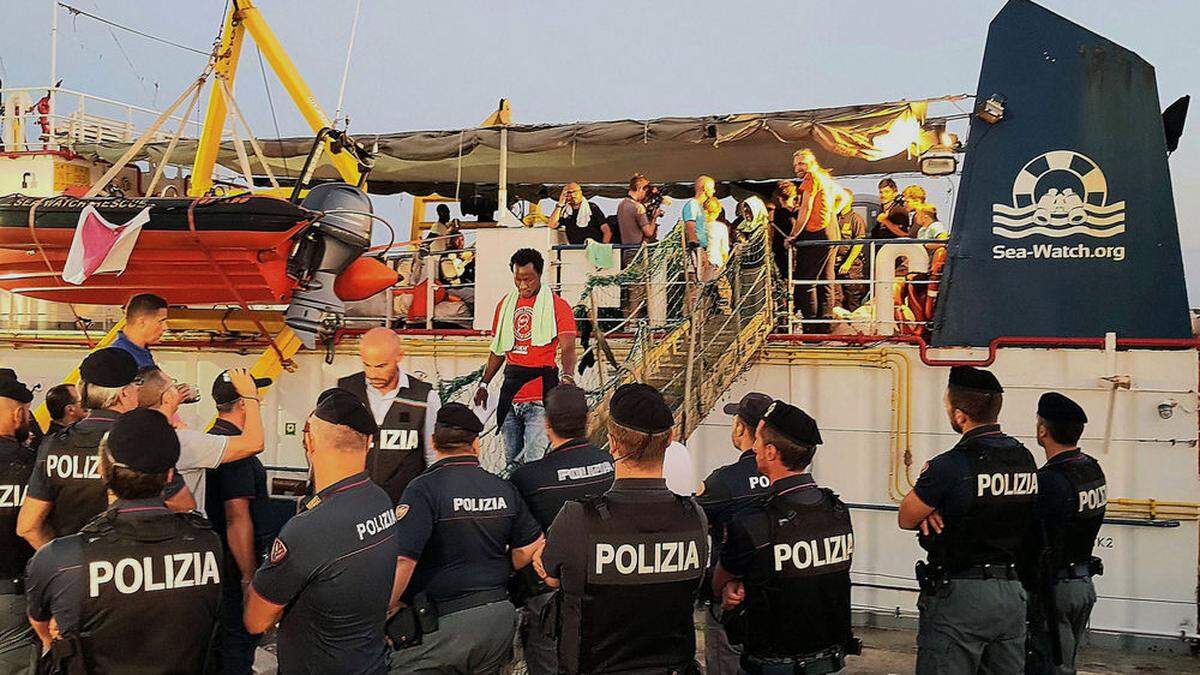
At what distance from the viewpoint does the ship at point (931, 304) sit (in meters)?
8.07

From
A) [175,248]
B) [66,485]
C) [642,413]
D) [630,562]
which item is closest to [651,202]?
[175,248]

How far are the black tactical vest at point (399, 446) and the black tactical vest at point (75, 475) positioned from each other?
1.43 m

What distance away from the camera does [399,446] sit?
17.5 ft

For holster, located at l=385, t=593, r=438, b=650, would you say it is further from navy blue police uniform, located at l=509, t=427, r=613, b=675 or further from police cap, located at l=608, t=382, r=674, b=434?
police cap, located at l=608, t=382, r=674, b=434

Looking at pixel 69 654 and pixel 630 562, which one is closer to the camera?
pixel 69 654

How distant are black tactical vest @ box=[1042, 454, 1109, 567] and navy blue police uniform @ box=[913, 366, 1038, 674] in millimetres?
604

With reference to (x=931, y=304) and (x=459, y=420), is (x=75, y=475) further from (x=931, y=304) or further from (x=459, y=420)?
(x=931, y=304)

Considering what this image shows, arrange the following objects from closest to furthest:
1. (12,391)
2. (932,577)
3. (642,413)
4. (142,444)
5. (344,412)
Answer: (142,444)
(344,412)
(642,413)
(12,391)
(932,577)

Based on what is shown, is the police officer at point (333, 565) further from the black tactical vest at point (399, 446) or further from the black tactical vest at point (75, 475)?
the black tactical vest at point (399, 446)

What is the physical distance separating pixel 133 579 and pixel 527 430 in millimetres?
4299

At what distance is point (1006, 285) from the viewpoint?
8672 mm

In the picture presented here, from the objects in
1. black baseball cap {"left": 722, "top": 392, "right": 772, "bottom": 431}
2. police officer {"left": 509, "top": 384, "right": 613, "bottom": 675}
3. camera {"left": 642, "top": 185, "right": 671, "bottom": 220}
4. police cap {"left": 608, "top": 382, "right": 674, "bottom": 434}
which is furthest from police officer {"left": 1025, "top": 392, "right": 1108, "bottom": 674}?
camera {"left": 642, "top": 185, "right": 671, "bottom": 220}

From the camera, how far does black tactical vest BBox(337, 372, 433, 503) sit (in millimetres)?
5324

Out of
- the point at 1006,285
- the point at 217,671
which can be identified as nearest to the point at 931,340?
the point at 1006,285
